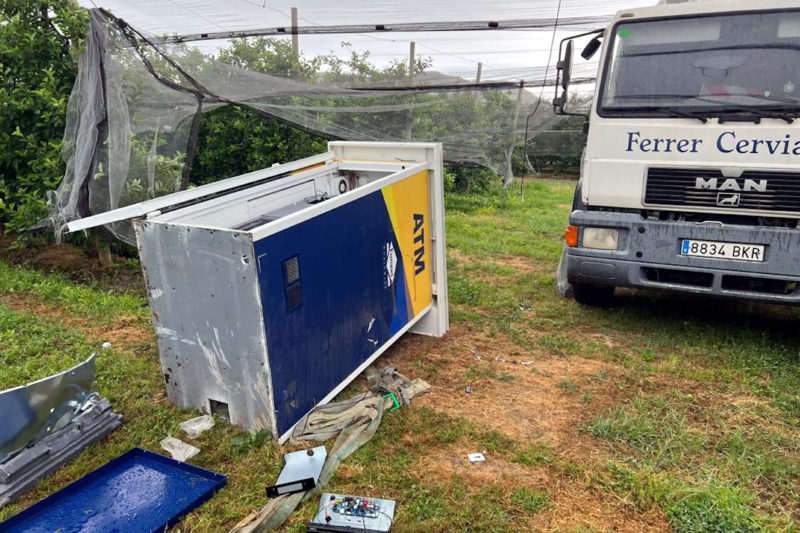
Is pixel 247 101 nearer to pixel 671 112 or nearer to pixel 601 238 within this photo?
pixel 601 238

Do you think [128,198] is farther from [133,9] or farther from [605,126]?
[605,126]

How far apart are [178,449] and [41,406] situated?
0.71 metres

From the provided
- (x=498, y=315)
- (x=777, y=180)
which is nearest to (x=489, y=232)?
(x=498, y=315)

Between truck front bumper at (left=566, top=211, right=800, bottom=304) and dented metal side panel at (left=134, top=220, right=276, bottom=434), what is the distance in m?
2.69

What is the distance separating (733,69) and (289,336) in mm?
3557

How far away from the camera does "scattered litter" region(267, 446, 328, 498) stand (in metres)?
2.67

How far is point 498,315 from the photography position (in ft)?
16.7

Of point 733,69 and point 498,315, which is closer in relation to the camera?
point 733,69

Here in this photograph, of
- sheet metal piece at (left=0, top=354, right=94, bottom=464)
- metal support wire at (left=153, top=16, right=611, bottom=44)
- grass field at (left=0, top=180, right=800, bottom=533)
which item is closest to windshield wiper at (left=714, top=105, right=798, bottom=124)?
grass field at (left=0, top=180, right=800, bottom=533)

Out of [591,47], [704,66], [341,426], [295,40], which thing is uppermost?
[295,40]

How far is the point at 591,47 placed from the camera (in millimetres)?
4656

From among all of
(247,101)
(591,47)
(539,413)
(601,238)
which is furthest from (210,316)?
(591,47)

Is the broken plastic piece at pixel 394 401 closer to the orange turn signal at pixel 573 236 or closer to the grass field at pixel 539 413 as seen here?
the grass field at pixel 539 413

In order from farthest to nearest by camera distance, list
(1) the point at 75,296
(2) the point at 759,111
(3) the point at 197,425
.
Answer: (1) the point at 75,296 < (2) the point at 759,111 < (3) the point at 197,425
